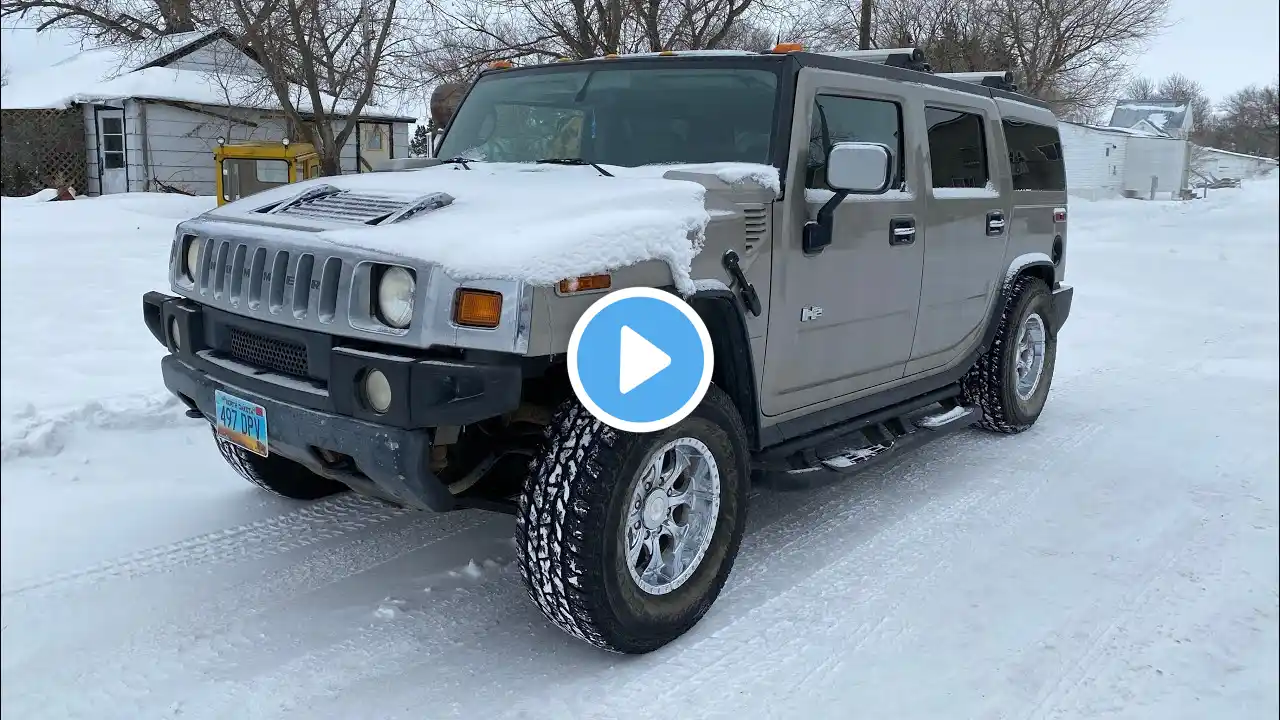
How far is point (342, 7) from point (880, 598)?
43.2 feet

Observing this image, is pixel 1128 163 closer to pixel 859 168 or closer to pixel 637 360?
pixel 859 168

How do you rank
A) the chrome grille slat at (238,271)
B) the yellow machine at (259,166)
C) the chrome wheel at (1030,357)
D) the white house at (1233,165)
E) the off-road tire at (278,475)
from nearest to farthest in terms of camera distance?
the chrome grille slat at (238,271) → the off-road tire at (278,475) → the chrome wheel at (1030,357) → the yellow machine at (259,166) → the white house at (1233,165)

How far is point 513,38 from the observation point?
17281 mm

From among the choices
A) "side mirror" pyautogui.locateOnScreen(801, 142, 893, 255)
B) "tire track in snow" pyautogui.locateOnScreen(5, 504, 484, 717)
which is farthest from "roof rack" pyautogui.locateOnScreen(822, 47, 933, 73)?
"tire track in snow" pyautogui.locateOnScreen(5, 504, 484, 717)

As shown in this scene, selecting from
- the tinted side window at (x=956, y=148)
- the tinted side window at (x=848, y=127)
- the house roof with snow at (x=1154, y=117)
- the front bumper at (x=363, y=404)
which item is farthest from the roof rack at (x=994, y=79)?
the house roof with snow at (x=1154, y=117)

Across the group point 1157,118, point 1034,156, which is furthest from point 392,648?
point 1157,118

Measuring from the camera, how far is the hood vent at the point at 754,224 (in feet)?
11.8

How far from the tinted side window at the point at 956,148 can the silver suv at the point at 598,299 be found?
25 millimetres

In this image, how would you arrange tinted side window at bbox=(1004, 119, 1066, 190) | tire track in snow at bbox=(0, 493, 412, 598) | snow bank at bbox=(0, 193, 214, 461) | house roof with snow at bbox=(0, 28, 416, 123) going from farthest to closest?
house roof with snow at bbox=(0, 28, 416, 123) < tinted side window at bbox=(1004, 119, 1066, 190) < snow bank at bbox=(0, 193, 214, 461) < tire track in snow at bbox=(0, 493, 412, 598)

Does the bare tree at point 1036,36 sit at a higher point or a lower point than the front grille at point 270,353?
higher

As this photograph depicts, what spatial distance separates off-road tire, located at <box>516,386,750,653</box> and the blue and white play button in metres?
0.06

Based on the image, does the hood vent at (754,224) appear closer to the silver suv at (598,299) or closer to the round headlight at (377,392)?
the silver suv at (598,299)

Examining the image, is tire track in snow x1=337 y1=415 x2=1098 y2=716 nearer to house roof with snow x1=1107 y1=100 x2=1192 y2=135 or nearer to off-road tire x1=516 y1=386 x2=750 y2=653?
off-road tire x1=516 y1=386 x2=750 y2=653

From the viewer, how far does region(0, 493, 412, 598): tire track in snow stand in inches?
147
